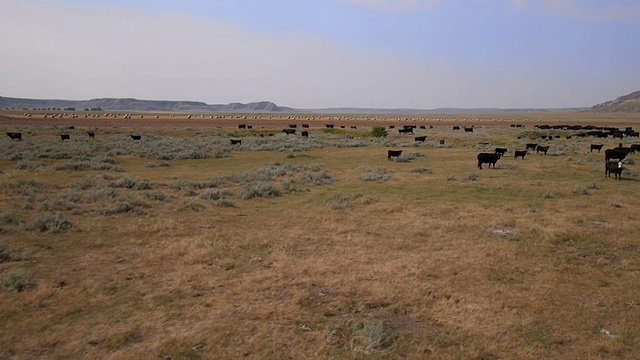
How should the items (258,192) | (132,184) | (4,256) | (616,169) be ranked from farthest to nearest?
(616,169), (132,184), (258,192), (4,256)

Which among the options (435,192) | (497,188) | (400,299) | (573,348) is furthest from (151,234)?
(497,188)

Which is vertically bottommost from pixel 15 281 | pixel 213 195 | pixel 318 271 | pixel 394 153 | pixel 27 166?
pixel 318 271

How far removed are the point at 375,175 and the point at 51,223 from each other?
46.6 ft

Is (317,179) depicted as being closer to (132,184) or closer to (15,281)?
(132,184)

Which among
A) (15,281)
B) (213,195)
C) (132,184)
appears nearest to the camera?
(15,281)

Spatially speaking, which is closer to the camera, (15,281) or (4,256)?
(15,281)

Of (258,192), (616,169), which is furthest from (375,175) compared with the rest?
(616,169)

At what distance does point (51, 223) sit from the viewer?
11609 mm

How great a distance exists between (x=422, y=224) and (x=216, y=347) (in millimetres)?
8124

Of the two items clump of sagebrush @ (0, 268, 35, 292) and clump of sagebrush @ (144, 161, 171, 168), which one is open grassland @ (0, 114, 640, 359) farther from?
clump of sagebrush @ (144, 161, 171, 168)

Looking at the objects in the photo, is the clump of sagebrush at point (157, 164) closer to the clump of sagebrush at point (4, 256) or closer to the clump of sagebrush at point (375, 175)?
the clump of sagebrush at point (375, 175)

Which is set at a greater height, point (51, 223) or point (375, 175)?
point (375, 175)

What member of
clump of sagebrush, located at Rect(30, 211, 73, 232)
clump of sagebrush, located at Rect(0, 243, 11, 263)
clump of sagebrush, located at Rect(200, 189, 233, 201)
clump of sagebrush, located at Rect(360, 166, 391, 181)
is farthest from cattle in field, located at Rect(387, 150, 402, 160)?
clump of sagebrush, located at Rect(0, 243, 11, 263)

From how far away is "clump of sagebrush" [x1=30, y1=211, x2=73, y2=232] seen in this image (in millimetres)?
11523
